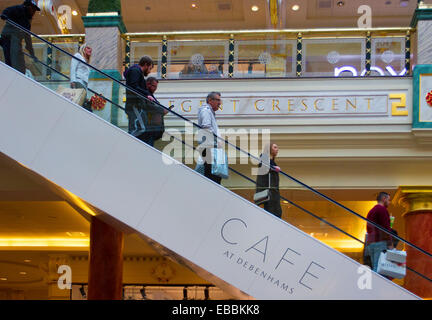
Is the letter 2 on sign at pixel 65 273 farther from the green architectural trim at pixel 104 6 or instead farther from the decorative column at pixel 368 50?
the decorative column at pixel 368 50

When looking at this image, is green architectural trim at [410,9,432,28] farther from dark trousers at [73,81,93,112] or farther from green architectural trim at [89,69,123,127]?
dark trousers at [73,81,93,112]

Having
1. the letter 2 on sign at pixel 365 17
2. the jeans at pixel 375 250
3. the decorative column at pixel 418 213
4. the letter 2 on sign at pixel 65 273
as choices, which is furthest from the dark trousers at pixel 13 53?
the letter 2 on sign at pixel 365 17

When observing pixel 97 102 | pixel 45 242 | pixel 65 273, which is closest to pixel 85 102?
pixel 97 102

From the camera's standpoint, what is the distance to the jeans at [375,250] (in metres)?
8.66

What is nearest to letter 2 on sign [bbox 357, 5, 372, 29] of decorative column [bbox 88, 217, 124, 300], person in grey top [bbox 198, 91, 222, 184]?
decorative column [bbox 88, 217, 124, 300]

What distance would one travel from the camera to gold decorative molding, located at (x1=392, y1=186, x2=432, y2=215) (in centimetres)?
1214

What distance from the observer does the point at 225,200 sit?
868cm

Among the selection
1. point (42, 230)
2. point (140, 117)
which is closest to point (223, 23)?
point (42, 230)

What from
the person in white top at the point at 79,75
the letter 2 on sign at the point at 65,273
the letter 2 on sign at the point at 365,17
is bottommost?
the letter 2 on sign at the point at 65,273

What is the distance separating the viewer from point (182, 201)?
874cm

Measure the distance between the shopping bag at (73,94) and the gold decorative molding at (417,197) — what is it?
220 inches

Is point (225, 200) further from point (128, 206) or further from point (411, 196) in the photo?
point (411, 196)

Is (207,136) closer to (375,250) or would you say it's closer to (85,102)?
(85,102)

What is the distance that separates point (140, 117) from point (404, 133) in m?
4.74
